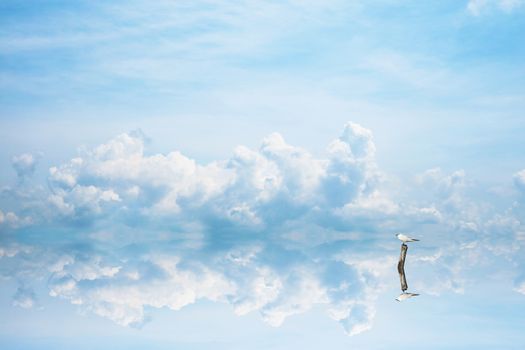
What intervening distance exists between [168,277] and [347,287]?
37534mm

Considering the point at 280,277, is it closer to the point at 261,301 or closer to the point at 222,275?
the point at 222,275

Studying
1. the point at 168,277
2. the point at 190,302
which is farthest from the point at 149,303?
the point at 168,277

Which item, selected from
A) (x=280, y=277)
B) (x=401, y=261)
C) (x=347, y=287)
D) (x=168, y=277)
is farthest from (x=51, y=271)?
(x=401, y=261)

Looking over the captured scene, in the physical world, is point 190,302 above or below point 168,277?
below

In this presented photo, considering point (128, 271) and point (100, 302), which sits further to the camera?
point (128, 271)

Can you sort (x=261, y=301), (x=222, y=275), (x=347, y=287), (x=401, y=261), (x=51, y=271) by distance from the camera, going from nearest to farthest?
(x=401, y=261) < (x=261, y=301) < (x=347, y=287) < (x=222, y=275) < (x=51, y=271)

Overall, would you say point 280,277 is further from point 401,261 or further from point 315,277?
point 401,261

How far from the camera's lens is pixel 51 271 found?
13188 cm

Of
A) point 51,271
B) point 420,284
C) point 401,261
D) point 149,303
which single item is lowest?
point 401,261

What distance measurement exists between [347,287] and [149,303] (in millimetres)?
27079

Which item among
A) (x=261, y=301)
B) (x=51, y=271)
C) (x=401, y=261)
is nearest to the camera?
(x=401, y=261)

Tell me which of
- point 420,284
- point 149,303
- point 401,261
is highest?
point 420,284

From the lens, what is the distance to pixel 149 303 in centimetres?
8088

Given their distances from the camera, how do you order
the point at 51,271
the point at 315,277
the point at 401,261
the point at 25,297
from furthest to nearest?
the point at 51,271 → the point at 315,277 → the point at 25,297 → the point at 401,261
